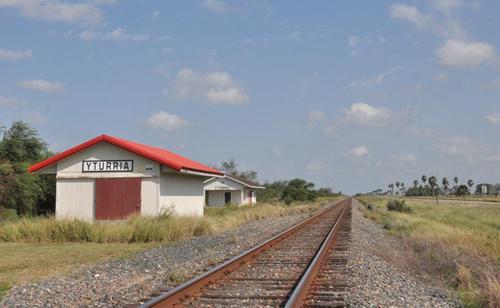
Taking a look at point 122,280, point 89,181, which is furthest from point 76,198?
point 122,280

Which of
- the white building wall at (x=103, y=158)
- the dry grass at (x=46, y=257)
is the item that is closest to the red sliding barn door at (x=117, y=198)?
the white building wall at (x=103, y=158)

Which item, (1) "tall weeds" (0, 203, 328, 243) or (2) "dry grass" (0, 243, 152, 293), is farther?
(1) "tall weeds" (0, 203, 328, 243)

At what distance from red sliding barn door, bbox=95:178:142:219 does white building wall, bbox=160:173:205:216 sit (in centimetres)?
106

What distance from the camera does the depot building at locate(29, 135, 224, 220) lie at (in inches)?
825

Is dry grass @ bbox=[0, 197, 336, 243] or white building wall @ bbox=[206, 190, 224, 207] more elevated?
white building wall @ bbox=[206, 190, 224, 207]

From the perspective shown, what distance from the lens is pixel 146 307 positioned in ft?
22.0

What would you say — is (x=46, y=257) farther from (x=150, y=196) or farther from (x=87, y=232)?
(x=150, y=196)

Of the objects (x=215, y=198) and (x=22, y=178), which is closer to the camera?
(x=22, y=178)

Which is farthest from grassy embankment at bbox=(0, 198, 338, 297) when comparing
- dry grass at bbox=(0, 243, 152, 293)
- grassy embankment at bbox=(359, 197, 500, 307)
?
grassy embankment at bbox=(359, 197, 500, 307)

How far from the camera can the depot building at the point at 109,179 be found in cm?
2095

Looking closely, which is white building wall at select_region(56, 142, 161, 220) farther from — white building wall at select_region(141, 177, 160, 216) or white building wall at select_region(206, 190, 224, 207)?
white building wall at select_region(206, 190, 224, 207)

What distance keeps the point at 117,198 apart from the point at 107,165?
1488 mm

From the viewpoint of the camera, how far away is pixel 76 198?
21.4 m

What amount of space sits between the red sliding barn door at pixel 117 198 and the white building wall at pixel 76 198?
341 millimetres
